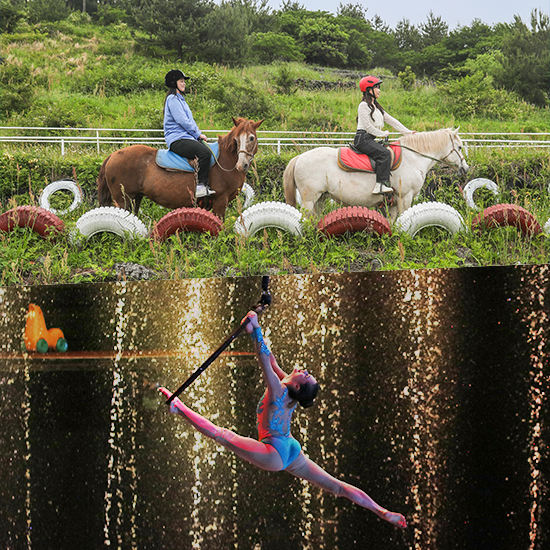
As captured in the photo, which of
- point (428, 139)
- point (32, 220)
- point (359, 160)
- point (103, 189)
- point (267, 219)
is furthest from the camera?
point (359, 160)

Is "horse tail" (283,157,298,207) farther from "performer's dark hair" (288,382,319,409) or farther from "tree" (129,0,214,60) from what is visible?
"performer's dark hair" (288,382,319,409)

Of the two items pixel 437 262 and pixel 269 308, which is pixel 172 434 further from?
pixel 437 262

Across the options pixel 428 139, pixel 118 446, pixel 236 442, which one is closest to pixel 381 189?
pixel 428 139

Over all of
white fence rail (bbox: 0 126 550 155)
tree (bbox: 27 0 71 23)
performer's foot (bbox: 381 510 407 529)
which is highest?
tree (bbox: 27 0 71 23)

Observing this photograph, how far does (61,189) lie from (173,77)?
2.89ft

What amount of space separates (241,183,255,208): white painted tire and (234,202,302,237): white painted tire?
250 millimetres

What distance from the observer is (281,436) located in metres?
3.01

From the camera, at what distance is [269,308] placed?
3078 mm

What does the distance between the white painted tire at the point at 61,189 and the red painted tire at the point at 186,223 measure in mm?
531

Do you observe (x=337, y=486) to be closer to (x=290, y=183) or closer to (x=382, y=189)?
(x=290, y=183)

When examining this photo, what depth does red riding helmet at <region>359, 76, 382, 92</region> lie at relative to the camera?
3271 millimetres

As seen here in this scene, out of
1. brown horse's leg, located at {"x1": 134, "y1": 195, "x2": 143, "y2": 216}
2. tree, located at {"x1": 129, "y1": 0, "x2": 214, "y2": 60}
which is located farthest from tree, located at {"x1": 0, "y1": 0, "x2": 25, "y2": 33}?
brown horse's leg, located at {"x1": 134, "y1": 195, "x2": 143, "y2": 216}

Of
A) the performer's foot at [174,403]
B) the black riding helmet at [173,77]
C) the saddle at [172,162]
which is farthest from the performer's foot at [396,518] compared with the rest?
the black riding helmet at [173,77]

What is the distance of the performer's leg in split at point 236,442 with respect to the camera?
301 centimetres
